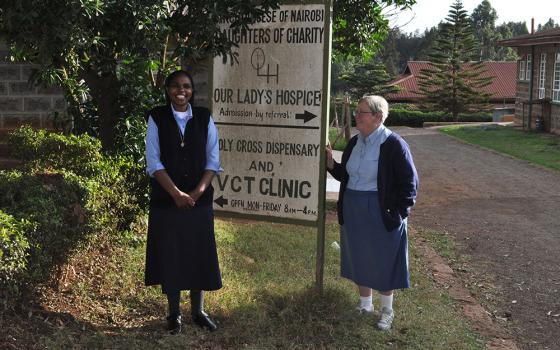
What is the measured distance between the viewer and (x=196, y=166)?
4367 mm

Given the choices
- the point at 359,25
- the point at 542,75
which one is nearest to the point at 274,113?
the point at 359,25

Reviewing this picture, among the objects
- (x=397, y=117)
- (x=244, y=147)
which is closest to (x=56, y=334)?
(x=244, y=147)

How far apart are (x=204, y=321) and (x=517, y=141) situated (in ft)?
67.9

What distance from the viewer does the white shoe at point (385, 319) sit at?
187 inches

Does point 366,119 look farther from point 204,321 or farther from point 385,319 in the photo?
point 204,321

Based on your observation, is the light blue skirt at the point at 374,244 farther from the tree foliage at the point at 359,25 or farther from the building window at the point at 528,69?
the building window at the point at 528,69

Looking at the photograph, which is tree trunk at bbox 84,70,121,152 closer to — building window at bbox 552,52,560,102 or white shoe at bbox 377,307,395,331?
white shoe at bbox 377,307,395,331

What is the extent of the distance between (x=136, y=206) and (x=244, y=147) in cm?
137

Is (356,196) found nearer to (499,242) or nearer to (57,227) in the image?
(57,227)

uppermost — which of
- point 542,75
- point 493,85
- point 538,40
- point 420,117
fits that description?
point 493,85

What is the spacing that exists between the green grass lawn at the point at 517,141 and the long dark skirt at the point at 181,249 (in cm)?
1299

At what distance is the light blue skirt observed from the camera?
4727 millimetres

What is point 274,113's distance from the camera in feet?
17.1

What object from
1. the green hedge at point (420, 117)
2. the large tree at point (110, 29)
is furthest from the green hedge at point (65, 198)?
the green hedge at point (420, 117)
